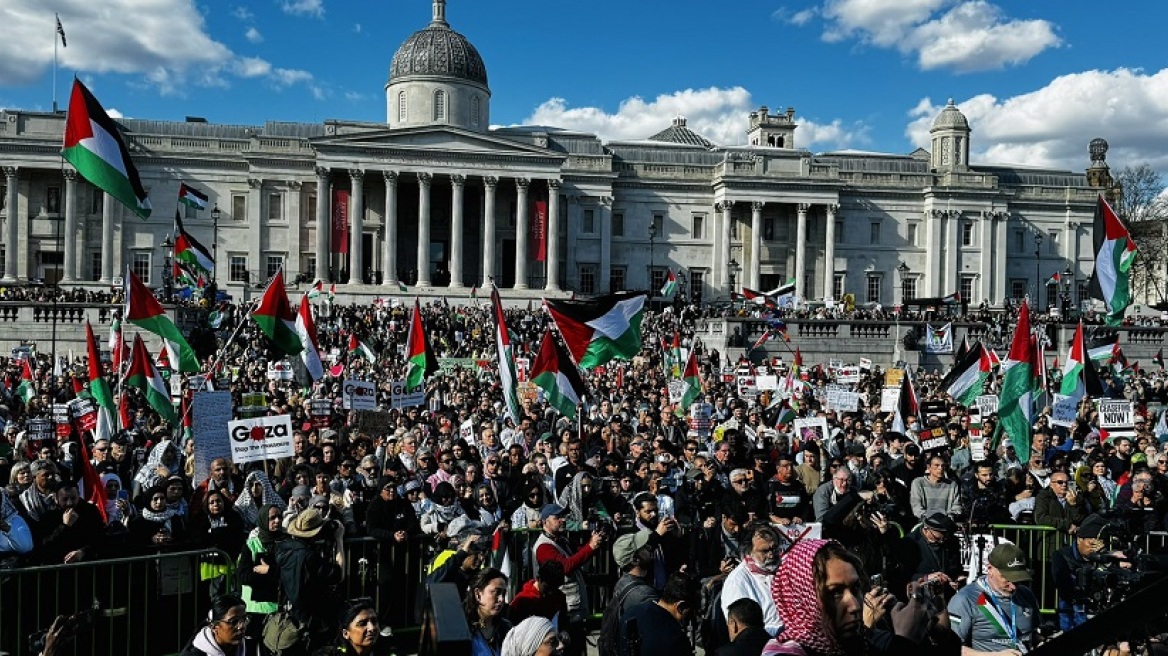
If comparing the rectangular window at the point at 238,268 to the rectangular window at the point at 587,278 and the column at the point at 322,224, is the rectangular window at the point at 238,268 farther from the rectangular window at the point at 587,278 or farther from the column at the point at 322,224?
the rectangular window at the point at 587,278

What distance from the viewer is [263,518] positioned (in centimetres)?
876

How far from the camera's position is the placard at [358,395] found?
19656mm

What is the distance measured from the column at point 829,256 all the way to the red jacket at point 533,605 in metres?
65.3

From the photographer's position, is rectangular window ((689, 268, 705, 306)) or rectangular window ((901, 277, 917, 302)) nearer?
rectangular window ((689, 268, 705, 306))

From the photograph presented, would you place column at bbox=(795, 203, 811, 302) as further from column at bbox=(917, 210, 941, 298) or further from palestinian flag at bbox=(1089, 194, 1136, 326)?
palestinian flag at bbox=(1089, 194, 1136, 326)

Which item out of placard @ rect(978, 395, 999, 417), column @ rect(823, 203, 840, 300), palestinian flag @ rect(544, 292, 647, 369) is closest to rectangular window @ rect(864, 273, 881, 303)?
column @ rect(823, 203, 840, 300)

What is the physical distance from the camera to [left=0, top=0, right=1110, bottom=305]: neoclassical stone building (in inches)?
2490

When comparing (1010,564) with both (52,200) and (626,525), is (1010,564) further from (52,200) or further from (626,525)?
(52,200)

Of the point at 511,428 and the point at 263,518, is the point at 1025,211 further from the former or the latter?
the point at 263,518

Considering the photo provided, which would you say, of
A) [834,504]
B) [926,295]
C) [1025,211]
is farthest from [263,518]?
[1025,211]

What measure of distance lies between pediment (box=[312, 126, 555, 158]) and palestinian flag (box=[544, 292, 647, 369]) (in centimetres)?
4716

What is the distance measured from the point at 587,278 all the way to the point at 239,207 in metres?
22.3

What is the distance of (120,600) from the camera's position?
8.80m

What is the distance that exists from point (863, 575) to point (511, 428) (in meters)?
14.9
